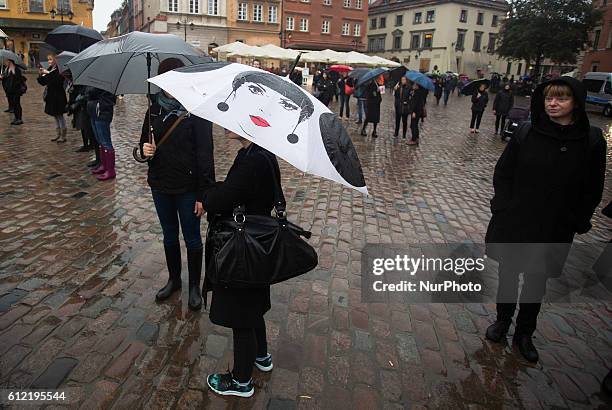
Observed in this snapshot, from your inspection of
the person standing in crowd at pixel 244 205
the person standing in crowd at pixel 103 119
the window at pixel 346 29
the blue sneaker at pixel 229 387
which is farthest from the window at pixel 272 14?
the blue sneaker at pixel 229 387

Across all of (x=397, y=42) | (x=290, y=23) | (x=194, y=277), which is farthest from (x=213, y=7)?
(x=194, y=277)

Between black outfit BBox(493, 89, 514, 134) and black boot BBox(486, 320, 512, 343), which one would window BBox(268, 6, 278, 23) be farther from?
black boot BBox(486, 320, 512, 343)

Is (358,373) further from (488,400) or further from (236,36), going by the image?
(236,36)

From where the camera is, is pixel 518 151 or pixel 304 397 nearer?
pixel 304 397

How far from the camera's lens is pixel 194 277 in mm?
3676

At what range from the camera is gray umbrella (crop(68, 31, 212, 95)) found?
12.1 ft

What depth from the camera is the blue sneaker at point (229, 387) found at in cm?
262

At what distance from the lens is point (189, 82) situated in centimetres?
229

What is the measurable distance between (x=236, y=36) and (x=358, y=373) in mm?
46757

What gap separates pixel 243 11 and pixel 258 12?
184 centimetres

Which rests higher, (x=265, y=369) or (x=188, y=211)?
(x=188, y=211)

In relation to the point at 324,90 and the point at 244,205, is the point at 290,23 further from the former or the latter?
the point at 244,205

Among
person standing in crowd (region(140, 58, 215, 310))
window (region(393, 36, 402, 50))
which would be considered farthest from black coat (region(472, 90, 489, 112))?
window (region(393, 36, 402, 50))

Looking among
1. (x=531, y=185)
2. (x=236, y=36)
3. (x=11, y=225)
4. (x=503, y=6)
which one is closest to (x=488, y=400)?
(x=531, y=185)
